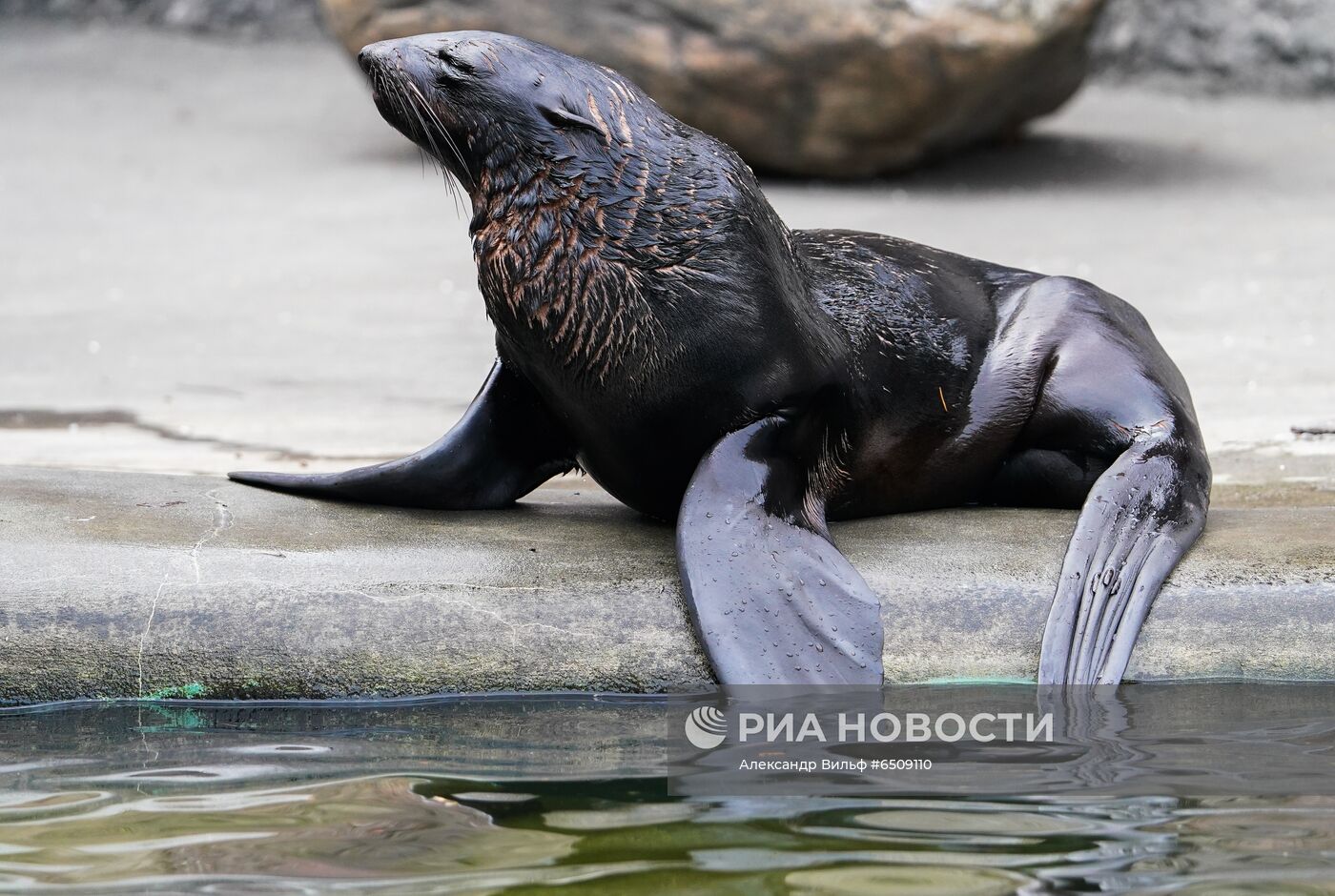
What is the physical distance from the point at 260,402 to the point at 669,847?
4294mm

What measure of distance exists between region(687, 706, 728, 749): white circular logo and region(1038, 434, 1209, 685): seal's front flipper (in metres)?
0.75

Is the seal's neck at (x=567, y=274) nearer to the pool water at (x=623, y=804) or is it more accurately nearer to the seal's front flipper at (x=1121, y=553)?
the pool water at (x=623, y=804)

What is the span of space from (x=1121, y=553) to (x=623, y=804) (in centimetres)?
154

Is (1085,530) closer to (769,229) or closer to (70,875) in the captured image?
(769,229)

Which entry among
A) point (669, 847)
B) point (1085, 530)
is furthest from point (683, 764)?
point (1085, 530)

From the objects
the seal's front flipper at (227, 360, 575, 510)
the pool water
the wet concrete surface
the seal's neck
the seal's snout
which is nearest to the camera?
the pool water

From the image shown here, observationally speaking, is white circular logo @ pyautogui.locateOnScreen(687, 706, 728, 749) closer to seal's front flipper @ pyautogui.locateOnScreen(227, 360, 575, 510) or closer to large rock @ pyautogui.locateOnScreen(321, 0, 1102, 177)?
seal's front flipper @ pyautogui.locateOnScreen(227, 360, 575, 510)

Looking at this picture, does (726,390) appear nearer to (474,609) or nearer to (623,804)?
(474,609)

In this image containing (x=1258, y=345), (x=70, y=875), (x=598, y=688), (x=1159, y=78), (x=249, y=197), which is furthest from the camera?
(x=1159, y=78)

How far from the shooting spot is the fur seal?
12.6 feet

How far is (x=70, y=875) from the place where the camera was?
2.73m

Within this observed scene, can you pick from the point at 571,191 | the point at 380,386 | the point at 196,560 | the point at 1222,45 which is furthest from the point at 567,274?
the point at 1222,45

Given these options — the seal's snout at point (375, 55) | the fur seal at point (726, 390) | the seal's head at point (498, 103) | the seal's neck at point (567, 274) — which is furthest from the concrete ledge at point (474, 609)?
the seal's snout at point (375, 55)

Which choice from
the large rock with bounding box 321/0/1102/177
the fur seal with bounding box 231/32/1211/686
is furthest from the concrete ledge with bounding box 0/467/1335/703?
the large rock with bounding box 321/0/1102/177
